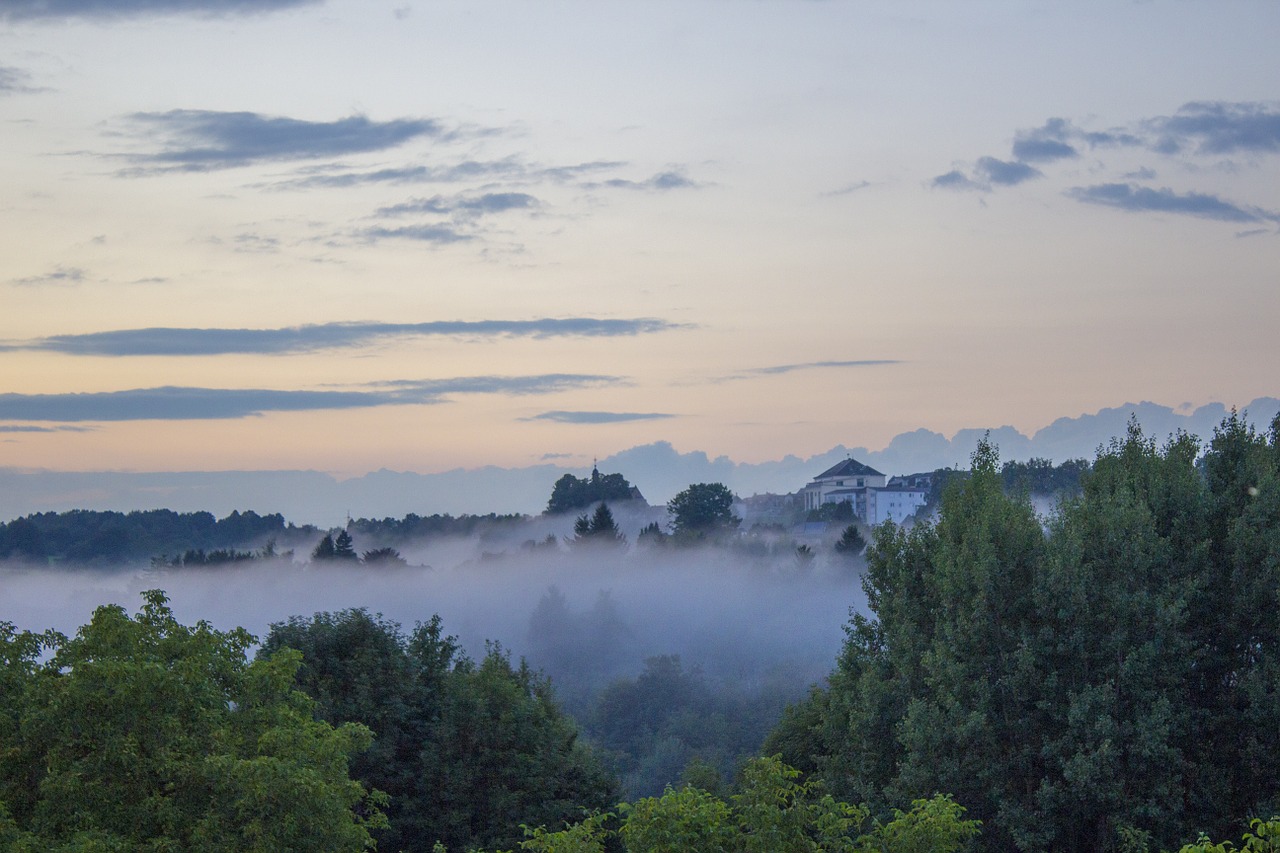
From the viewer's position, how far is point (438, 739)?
4216cm

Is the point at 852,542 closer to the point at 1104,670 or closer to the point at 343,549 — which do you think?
the point at 343,549

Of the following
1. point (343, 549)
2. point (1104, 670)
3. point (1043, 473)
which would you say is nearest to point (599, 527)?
point (343, 549)

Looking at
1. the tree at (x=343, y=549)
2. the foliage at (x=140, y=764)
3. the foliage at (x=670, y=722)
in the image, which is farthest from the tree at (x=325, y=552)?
the foliage at (x=140, y=764)

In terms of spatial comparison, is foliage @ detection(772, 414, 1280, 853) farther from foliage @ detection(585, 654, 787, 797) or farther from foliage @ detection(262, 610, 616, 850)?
foliage @ detection(585, 654, 787, 797)

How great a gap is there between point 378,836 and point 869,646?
55.1 ft

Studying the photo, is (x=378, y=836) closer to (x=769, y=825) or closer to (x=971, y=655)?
(x=971, y=655)

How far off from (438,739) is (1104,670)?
2139 cm

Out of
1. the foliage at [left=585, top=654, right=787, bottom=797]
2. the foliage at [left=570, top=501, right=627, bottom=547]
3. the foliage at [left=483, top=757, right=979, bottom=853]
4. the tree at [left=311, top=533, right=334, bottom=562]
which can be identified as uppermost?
the foliage at [left=483, top=757, right=979, bottom=853]

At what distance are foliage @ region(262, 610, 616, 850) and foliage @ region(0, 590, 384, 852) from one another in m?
17.0

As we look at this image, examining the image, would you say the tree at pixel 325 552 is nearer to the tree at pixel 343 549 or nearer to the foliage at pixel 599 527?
the tree at pixel 343 549

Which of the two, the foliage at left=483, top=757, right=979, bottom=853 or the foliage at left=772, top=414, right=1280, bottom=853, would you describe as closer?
the foliage at left=483, top=757, right=979, bottom=853

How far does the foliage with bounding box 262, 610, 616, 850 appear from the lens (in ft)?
133

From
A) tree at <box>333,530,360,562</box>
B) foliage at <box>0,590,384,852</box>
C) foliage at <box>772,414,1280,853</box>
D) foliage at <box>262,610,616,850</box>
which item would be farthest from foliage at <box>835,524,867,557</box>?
foliage at <box>0,590,384,852</box>

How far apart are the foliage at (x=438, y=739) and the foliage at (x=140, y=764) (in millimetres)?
16980
